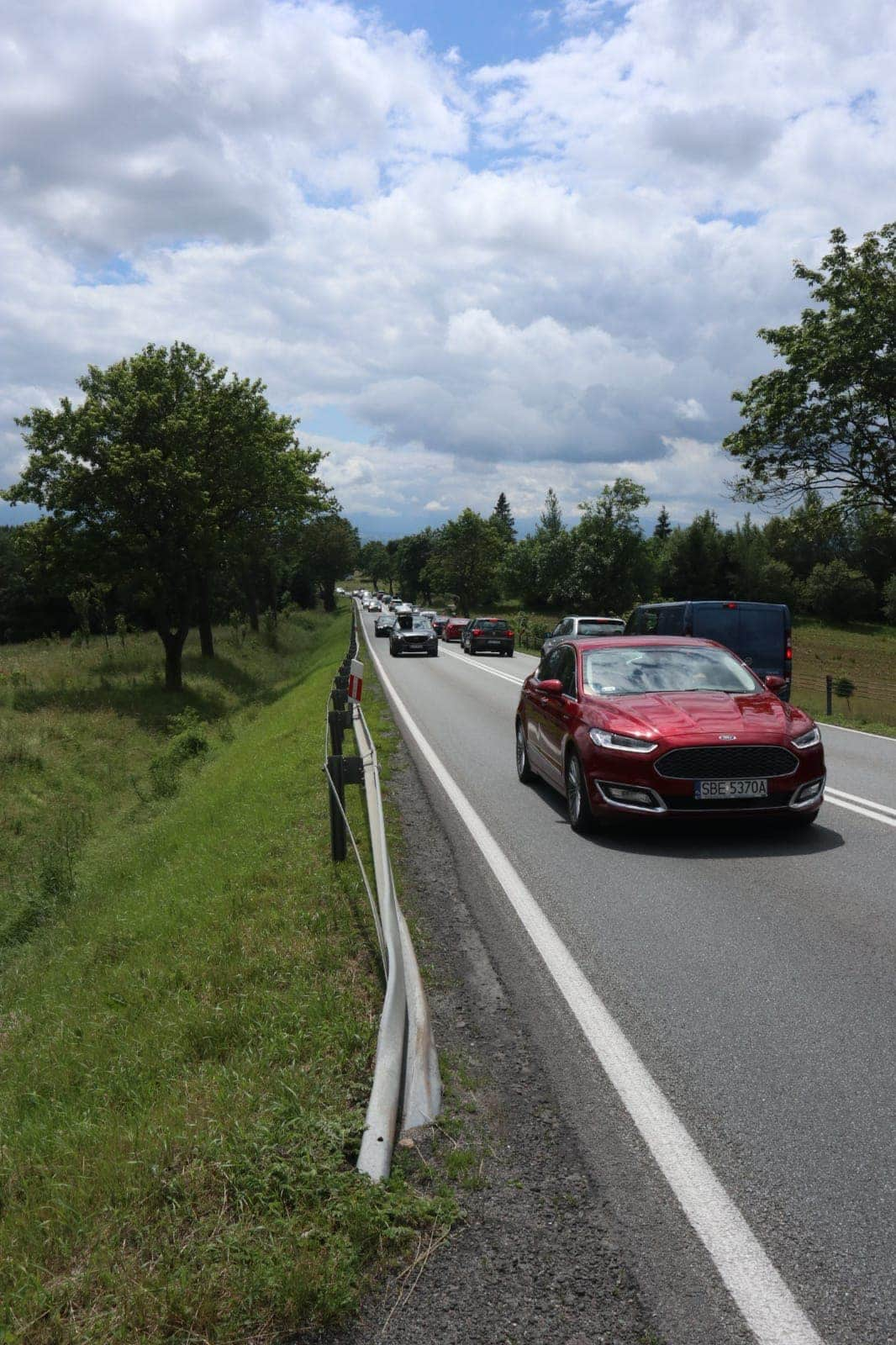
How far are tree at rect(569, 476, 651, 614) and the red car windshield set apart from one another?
224ft

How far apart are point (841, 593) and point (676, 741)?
97.3 m

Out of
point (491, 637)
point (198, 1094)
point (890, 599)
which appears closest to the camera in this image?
point (198, 1094)

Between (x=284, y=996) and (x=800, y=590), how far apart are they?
10313 cm

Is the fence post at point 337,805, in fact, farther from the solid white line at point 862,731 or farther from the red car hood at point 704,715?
the solid white line at point 862,731

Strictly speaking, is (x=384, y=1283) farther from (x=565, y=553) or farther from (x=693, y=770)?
(x=565, y=553)

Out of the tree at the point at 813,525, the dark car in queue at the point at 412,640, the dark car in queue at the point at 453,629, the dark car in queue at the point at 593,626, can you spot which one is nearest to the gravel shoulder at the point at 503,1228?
the dark car in queue at the point at 593,626

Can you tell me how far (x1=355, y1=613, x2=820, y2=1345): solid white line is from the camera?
254 cm

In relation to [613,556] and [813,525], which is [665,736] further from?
[613,556]

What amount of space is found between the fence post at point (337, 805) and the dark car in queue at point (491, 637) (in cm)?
3432

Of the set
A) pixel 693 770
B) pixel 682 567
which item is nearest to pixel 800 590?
pixel 682 567

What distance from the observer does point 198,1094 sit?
377 cm

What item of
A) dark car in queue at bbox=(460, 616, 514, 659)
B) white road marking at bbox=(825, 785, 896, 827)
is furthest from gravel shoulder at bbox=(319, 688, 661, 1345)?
dark car in queue at bbox=(460, 616, 514, 659)

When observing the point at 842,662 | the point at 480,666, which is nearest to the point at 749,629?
the point at 480,666

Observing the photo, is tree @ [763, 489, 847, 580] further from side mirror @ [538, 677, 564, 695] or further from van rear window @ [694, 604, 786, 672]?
side mirror @ [538, 677, 564, 695]
